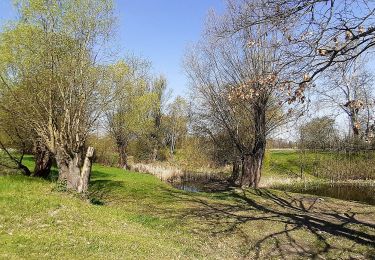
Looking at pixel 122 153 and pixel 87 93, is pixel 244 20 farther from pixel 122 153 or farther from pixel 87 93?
pixel 122 153

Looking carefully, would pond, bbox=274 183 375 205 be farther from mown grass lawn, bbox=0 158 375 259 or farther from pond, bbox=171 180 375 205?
mown grass lawn, bbox=0 158 375 259

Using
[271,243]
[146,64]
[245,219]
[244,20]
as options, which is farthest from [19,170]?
[146,64]

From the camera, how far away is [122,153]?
4066cm

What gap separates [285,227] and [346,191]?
65.0ft

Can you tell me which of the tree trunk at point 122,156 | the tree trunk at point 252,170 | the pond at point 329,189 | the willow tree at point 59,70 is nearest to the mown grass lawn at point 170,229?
the willow tree at point 59,70

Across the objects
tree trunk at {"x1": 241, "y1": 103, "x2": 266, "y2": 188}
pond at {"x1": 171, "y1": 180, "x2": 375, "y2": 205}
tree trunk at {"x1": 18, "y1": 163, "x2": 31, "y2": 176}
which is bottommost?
pond at {"x1": 171, "y1": 180, "x2": 375, "y2": 205}

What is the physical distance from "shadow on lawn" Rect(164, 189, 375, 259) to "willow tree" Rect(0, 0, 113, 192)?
5.57 m

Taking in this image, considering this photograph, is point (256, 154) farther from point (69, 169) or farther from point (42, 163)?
point (42, 163)

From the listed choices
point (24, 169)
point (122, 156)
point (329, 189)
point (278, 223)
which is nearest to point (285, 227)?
point (278, 223)

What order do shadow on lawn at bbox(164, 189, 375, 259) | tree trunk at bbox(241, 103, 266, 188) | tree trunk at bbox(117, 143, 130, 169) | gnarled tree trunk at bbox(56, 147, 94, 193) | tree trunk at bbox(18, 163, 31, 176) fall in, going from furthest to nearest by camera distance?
tree trunk at bbox(117, 143, 130, 169) < tree trunk at bbox(241, 103, 266, 188) < tree trunk at bbox(18, 163, 31, 176) < gnarled tree trunk at bbox(56, 147, 94, 193) < shadow on lawn at bbox(164, 189, 375, 259)

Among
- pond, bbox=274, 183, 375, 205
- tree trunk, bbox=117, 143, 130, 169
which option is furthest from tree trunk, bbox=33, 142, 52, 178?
tree trunk, bbox=117, 143, 130, 169

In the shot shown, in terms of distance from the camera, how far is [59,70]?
16109 millimetres

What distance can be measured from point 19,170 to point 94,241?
14.3 meters

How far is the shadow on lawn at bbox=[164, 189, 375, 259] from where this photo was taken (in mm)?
10172
